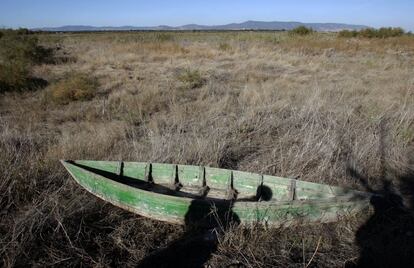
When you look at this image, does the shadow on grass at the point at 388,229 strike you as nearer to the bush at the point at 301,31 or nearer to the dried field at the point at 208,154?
the dried field at the point at 208,154

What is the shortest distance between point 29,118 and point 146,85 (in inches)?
157

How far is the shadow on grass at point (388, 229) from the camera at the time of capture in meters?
3.71

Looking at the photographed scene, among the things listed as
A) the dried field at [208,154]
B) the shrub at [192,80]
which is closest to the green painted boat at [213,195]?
the dried field at [208,154]

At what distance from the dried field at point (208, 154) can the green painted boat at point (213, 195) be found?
22 cm

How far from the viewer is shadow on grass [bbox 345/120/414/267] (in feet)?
12.2

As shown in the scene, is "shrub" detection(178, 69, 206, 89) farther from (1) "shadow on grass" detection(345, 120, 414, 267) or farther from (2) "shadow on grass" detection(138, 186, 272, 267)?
(2) "shadow on grass" detection(138, 186, 272, 267)

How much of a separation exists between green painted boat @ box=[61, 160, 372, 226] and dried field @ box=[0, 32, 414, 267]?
22cm

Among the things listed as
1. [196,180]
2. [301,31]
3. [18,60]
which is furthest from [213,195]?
[301,31]

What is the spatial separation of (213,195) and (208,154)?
3.43 feet

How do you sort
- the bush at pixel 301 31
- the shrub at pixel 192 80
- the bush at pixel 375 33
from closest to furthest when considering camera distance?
1. the shrub at pixel 192 80
2. the bush at pixel 375 33
3. the bush at pixel 301 31

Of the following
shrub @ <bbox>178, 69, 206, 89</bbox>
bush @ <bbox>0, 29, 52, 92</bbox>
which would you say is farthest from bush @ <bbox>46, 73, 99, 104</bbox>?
shrub @ <bbox>178, 69, 206, 89</bbox>

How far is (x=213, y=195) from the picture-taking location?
15.1 ft

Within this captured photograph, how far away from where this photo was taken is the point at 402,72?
526 inches

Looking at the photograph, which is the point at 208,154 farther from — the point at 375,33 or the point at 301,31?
the point at 375,33
